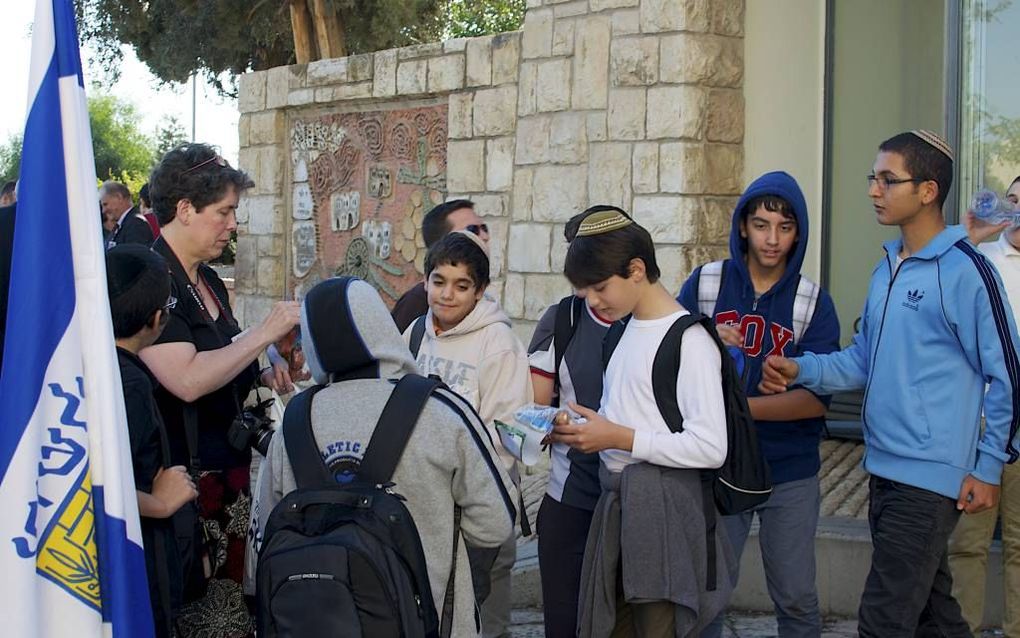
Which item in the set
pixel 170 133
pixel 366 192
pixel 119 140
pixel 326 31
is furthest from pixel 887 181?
pixel 119 140

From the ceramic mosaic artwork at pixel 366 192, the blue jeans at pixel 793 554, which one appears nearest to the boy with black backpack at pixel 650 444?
the blue jeans at pixel 793 554

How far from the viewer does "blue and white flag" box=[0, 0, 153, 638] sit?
9.01 ft

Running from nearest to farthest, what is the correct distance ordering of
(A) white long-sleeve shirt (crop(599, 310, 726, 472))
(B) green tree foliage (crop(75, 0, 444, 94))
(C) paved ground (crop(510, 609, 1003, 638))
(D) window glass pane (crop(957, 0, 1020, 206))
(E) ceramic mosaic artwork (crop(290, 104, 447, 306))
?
(A) white long-sleeve shirt (crop(599, 310, 726, 472))
(C) paved ground (crop(510, 609, 1003, 638))
(D) window glass pane (crop(957, 0, 1020, 206))
(E) ceramic mosaic artwork (crop(290, 104, 447, 306))
(B) green tree foliage (crop(75, 0, 444, 94))

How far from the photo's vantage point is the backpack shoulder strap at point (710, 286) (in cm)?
436

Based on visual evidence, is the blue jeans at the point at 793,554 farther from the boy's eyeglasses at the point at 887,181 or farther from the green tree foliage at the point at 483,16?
the green tree foliage at the point at 483,16

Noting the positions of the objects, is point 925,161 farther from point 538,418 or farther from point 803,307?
point 538,418

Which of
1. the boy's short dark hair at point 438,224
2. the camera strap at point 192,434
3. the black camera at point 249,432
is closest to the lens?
the camera strap at point 192,434

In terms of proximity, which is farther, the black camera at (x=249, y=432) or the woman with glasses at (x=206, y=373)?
the black camera at (x=249, y=432)

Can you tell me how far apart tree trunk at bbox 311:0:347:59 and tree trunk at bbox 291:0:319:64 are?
193 mm

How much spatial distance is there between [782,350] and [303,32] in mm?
14811

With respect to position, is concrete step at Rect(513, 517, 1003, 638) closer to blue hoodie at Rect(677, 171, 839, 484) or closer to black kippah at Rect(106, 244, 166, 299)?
blue hoodie at Rect(677, 171, 839, 484)

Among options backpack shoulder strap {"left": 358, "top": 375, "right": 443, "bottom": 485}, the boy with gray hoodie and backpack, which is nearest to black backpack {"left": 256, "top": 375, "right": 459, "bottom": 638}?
backpack shoulder strap {"left": 358, "top": 375, "right": 443, "bottom": 485}

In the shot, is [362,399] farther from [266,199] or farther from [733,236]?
[266,199]

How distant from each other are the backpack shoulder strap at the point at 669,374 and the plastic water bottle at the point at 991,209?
2.37 metres
